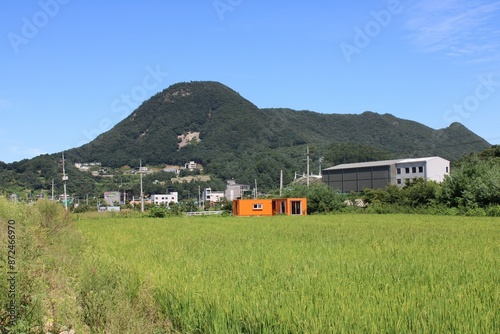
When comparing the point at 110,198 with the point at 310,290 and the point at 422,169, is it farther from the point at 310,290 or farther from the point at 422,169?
the point at 310,290

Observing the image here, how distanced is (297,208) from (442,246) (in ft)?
99.5

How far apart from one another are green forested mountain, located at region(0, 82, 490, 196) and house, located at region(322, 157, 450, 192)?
1465 centimetres

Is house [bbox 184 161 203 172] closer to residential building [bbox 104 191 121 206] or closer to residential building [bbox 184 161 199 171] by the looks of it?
residential building [bbox 184 161 199 171]

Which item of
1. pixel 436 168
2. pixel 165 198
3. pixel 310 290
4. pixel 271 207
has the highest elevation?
pixel 436 168

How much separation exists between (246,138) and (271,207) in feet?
263

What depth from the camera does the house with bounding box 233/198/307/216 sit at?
3884 cm

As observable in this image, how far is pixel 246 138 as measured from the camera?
120750mm

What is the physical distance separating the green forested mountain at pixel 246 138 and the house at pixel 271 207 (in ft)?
130

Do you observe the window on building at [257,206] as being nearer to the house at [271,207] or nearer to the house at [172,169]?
the house at [271,207]

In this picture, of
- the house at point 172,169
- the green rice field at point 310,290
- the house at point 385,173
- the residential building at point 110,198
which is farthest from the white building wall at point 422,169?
the house at point 172,169

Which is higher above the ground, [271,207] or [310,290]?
[310,290]

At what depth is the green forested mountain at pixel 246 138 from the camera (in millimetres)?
88688

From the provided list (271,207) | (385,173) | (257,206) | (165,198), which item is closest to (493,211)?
(271,207)

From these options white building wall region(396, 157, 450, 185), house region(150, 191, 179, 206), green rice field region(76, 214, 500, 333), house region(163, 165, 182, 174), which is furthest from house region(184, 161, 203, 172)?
green rice field region(76, 214, 500, 333)
